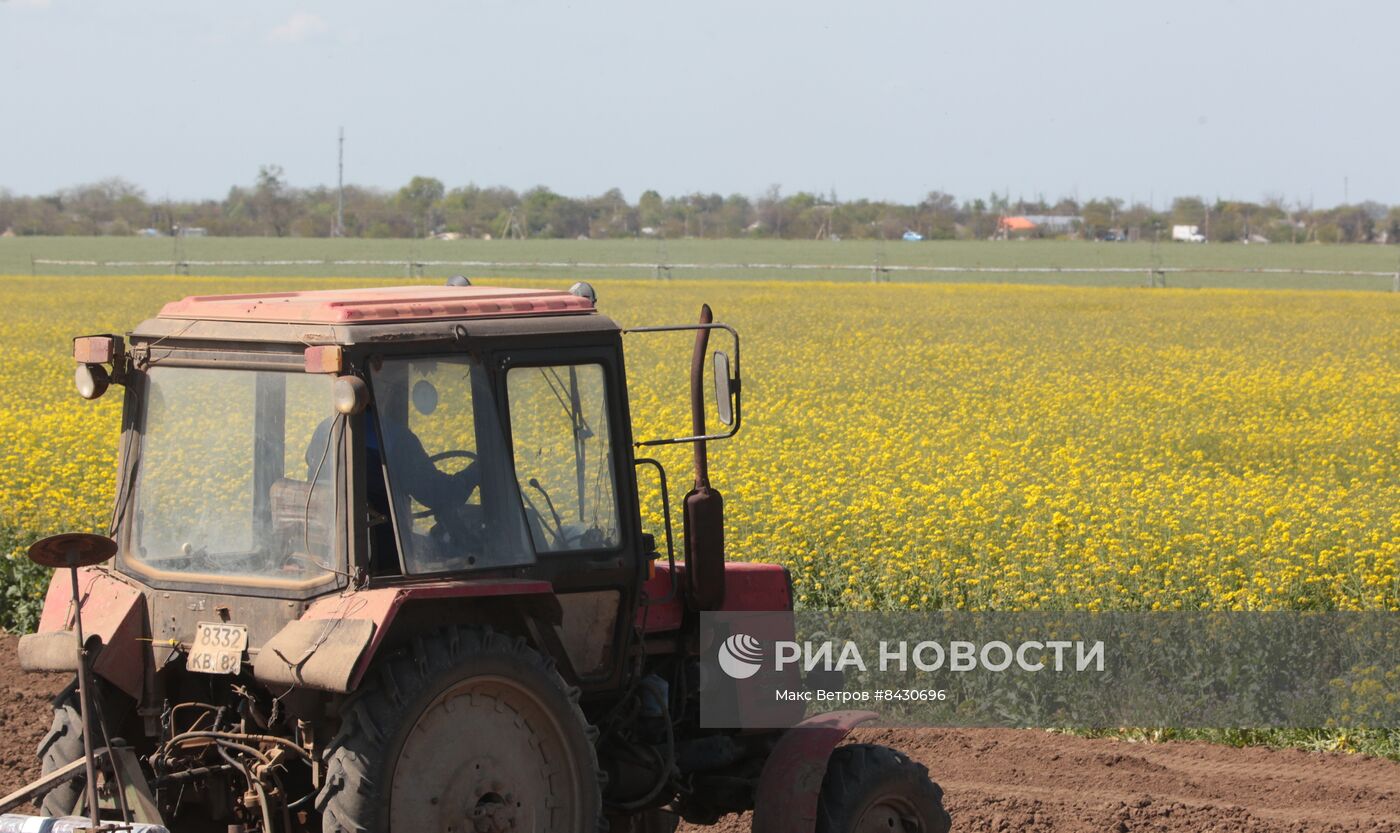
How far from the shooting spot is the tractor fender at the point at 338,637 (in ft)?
15.1

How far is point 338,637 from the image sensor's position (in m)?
4.68

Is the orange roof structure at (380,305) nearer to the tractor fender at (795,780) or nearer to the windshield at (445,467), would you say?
the windshield at (445,467)

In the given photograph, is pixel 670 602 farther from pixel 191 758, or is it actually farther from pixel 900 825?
pixel 191 758

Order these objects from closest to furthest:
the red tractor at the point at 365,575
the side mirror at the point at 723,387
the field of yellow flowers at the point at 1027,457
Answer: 1. the red tractor at the point at 365,575
2. the side mirror at the point at 723,387
3. the field of yellow flowers at the point at 1027,457

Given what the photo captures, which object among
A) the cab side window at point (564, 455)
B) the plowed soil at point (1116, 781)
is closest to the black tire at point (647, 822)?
the cab side window at point (564, 455)

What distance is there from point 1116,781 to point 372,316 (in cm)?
503

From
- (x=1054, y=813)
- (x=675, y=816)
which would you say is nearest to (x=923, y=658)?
(x=1054, y=813)

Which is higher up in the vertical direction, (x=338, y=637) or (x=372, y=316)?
(x=372, y=316)

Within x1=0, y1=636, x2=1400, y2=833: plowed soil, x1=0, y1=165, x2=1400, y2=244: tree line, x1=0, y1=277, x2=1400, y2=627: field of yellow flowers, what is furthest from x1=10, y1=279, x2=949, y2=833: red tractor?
x1=0, y1=165, x2=1400, y2=244: tree line

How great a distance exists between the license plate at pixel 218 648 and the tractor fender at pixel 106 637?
0.23m

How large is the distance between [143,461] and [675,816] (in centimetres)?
238

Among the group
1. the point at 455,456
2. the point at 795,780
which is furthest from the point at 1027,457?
the point at 455,456

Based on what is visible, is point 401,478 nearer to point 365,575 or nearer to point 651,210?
point 365,575

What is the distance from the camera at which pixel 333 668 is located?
460 centimetres
